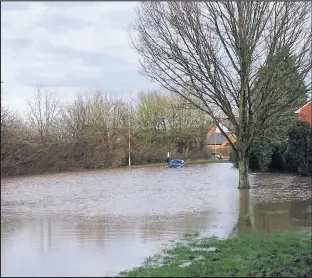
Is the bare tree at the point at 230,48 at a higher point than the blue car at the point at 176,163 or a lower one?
higher

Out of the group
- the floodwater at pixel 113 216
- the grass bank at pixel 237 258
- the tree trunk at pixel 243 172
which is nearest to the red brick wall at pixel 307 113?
the floodwater at pixel 113 216

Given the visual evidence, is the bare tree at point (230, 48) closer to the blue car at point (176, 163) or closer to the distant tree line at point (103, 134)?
the distant tree line at point (103, 134)

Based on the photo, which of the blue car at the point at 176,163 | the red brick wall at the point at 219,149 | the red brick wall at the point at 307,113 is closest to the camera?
the red brick wall at the point at 307,113

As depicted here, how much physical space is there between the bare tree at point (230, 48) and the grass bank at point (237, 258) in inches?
474

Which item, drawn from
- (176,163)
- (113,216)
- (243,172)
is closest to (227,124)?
(243,172)

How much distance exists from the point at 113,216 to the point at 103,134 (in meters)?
25.7

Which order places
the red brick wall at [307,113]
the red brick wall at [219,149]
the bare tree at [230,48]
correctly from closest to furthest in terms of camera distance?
the bare tree at [230,48] → the red brick wall at [307,113] → the red brick wall at [219,149]

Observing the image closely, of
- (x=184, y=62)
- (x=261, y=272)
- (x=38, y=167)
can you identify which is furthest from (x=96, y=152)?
(x=261, y=272)

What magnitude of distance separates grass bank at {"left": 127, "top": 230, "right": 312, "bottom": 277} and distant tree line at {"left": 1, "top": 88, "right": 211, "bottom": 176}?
3.08m

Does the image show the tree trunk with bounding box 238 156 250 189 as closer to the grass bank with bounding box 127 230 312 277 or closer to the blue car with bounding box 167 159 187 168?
the grass bank with bounding box 127 230 312 277

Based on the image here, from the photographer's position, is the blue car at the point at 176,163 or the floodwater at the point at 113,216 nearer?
the floodwater at the point at 113,216

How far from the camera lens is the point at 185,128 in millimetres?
53969

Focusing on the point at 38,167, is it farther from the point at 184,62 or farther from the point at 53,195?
the point at 184,62

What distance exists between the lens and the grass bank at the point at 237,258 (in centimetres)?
795
